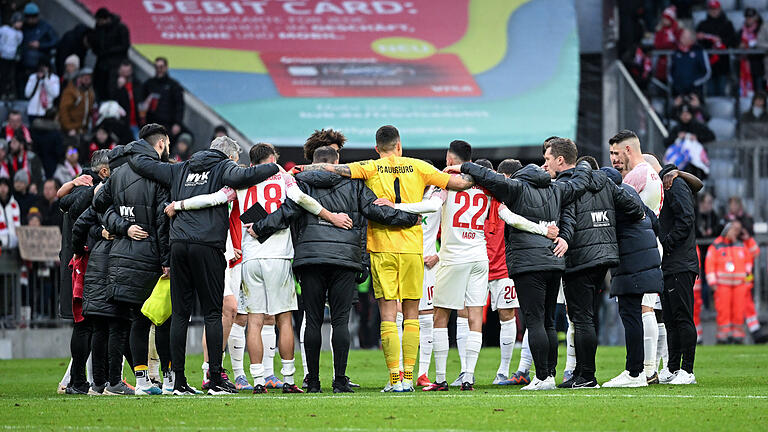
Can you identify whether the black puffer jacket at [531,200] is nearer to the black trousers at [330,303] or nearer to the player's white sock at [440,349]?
the player's white sock at [440,349]

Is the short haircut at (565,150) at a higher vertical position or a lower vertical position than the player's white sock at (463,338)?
higher

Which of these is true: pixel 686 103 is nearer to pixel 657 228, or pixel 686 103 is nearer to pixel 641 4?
pixel 641 4

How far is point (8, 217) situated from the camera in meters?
20.8

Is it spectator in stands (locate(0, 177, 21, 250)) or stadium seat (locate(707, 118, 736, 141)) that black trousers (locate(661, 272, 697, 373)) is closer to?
spectator in stands (locate(0, 177, 21, 250))

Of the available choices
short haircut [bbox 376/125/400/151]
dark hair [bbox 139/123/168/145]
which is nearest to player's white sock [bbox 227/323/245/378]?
dark hair [bbox 139/123/168/145]

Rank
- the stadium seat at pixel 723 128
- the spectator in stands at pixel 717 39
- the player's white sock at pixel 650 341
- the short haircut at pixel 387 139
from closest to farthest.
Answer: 1. the short haircut at pixel 387 139
2. the player's white sock at pixel 650 341
3. the stadium seat at pixel 723 128
4. the spectator in stands at pixel 717 39

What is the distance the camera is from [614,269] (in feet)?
39.1

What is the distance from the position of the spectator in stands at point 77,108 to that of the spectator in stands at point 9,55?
2.03 m

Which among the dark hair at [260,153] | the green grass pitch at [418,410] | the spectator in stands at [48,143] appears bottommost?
the green grass pitch at [418,410]

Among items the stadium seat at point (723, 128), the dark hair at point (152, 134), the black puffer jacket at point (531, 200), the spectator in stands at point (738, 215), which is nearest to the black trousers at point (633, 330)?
the black puffer jacket at point (531, 200)

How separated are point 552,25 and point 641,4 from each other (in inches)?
149

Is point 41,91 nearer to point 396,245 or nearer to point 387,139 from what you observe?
point 387,139

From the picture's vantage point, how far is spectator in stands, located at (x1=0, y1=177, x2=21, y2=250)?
20297 millimetres

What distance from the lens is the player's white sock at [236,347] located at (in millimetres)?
12265
